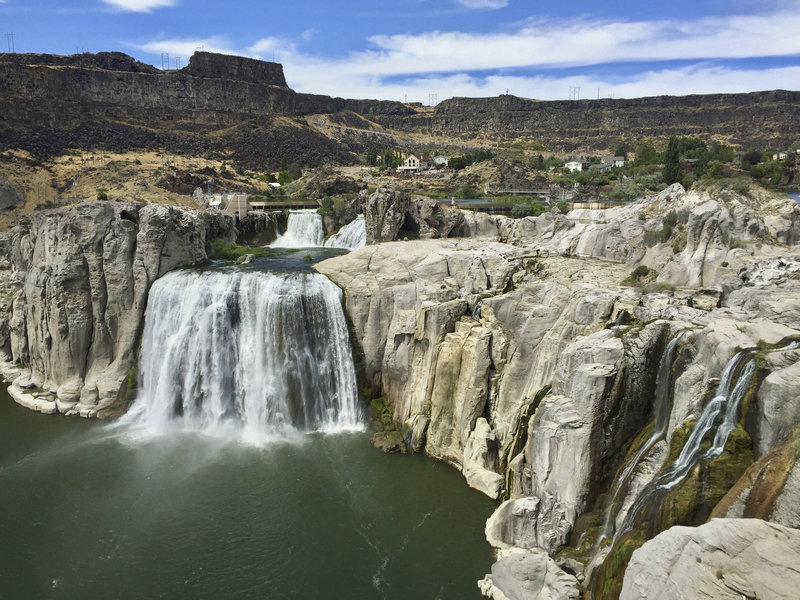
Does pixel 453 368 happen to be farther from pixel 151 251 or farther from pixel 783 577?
pixel 151 251

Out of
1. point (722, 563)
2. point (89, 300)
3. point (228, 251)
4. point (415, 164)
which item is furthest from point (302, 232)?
point (415, 164)

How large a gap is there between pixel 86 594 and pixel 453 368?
1427cm

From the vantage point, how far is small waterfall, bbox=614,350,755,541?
1221 centimetres

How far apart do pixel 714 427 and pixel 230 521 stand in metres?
15.2

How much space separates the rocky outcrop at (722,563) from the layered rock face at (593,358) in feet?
3.50

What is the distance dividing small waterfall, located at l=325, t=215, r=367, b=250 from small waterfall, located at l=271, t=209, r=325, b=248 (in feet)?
4.40

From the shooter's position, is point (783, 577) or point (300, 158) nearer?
point (783, 577)

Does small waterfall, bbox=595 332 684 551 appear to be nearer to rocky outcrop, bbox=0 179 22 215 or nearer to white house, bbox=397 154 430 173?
rocky outcrop, bbox=0 179 22 215

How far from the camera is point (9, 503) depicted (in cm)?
2006

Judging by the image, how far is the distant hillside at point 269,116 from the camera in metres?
93.1

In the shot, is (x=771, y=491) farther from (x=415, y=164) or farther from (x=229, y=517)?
(x=415, y=164)

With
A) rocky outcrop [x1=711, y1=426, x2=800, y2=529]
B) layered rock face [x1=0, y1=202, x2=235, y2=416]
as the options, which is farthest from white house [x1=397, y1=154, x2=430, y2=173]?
rocky outcrop [x1=711, y1=426, x2=800, y2=529]

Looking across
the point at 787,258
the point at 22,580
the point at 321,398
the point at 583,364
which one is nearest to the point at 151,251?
the point at 321,398

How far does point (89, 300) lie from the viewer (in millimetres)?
28266
